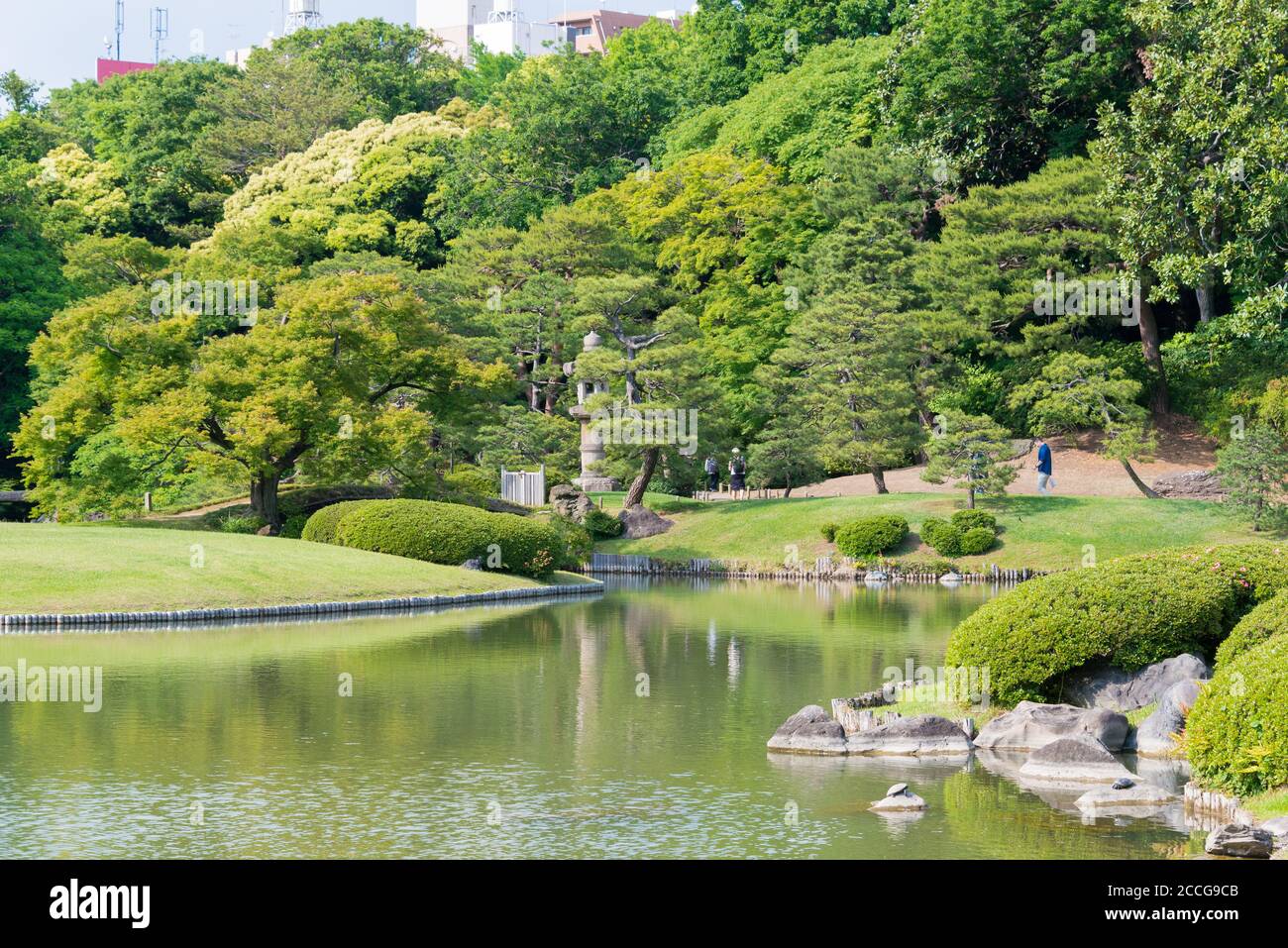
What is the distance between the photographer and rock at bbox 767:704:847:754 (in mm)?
15953

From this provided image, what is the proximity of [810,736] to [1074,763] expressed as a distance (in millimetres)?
2735

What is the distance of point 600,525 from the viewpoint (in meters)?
44.9

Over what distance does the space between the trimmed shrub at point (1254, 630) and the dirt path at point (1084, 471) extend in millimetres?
28620

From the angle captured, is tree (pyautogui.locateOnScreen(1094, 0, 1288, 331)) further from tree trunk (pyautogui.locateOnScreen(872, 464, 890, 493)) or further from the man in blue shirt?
tree trunk (pyautogui.locateOnScreen(872, 464, 890, 493))

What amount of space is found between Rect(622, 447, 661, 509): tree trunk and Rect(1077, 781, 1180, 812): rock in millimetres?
32891

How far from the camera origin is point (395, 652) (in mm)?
23438

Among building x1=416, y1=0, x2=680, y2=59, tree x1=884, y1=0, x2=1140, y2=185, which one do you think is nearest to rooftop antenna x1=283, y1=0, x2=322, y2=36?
building x1=416, y1=0, x2=680, y2=59

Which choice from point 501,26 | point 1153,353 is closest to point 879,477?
point 1153,353

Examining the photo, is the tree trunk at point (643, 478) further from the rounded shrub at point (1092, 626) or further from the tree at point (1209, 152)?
the rounded shrub at point (1092, 626)

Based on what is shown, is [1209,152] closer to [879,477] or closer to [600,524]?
[879,477]

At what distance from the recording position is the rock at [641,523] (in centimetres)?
4497
